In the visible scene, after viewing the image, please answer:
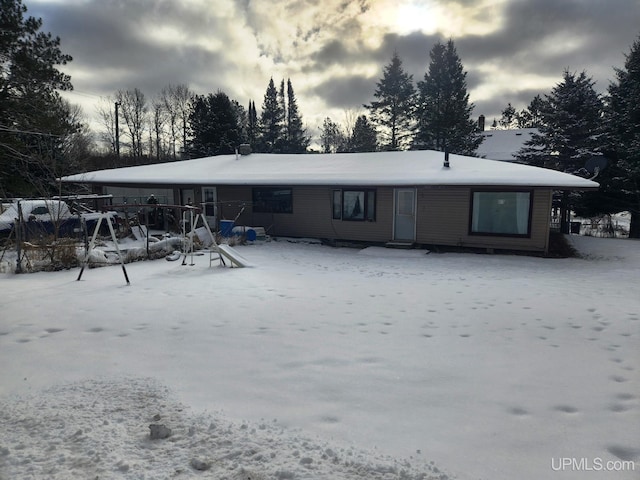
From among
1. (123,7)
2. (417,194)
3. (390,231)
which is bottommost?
(390,231)

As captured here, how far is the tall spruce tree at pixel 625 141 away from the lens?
16.3 m

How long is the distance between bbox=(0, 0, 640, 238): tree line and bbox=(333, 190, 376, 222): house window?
4.34m

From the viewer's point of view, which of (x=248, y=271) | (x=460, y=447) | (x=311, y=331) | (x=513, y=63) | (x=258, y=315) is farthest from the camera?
(x=513, y=63)

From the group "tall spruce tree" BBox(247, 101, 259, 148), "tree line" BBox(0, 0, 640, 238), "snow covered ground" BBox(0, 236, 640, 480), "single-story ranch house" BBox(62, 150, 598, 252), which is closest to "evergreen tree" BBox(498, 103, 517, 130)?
"tree line" BBox(0, 0, 640, 238)

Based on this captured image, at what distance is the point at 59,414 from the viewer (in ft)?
9.96

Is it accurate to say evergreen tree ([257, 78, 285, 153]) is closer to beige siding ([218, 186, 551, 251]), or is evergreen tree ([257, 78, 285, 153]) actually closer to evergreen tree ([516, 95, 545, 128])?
beige siding ([218, 186, 551, 251])

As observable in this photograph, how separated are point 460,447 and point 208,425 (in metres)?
1.86

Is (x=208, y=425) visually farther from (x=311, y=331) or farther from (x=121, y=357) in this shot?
(x=311, y=331)

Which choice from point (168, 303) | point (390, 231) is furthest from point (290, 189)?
point (168, 303)

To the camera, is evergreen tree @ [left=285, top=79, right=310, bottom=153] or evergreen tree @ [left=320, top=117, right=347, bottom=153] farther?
evergreen tree @ [left=320, top=117, right=347, bottom=153]

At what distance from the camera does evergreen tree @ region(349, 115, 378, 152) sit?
36.2m

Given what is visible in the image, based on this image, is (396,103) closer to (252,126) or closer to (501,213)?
(252,126)

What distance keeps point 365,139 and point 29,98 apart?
31.4 metres

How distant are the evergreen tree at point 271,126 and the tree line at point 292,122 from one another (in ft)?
0.39
